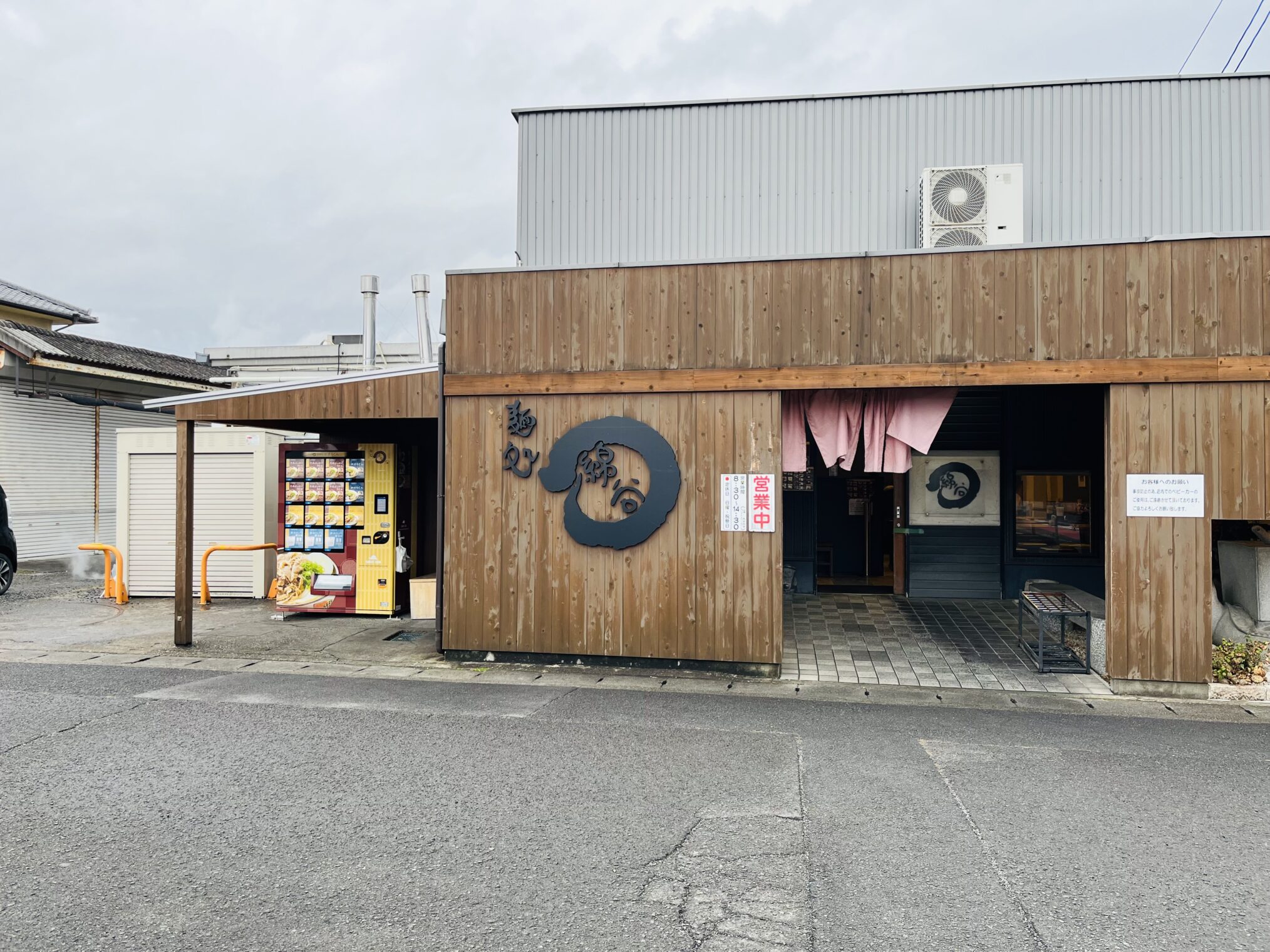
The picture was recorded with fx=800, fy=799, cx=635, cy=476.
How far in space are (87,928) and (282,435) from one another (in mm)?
10922

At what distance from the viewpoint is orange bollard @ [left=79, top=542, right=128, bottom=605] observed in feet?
39.8

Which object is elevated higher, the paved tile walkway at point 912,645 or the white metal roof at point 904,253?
the white metal roof at point 904,253

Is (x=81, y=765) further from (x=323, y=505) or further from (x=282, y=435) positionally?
(x=282, y=435)

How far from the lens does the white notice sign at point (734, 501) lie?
7.63 metres

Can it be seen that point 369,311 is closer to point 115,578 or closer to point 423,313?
point 423,313

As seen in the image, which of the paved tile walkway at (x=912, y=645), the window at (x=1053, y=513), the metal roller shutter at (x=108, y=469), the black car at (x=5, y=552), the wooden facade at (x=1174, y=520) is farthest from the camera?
the metal roller shutter at (x=108, y=469)

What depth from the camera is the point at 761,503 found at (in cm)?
759

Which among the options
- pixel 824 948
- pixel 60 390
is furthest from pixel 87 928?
pixel 60 390

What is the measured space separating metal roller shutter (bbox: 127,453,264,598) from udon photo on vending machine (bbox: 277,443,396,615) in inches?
84.9

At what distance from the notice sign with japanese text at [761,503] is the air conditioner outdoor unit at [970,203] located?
4467 mm

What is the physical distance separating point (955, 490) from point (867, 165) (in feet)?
16.7

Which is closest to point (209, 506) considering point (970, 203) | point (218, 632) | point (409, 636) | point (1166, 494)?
point (218, 632)

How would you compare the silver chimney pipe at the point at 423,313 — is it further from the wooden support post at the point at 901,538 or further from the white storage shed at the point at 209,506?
the wooden support post at the point at 901,538

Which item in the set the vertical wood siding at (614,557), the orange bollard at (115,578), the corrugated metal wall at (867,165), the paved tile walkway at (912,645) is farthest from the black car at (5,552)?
the paved tile walkway at (912,645)
